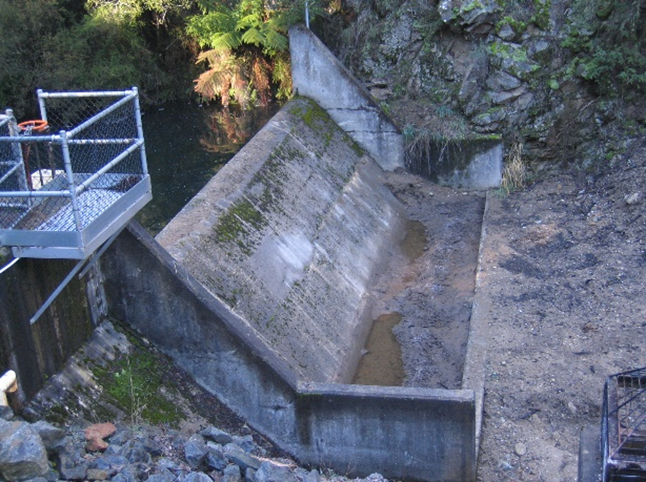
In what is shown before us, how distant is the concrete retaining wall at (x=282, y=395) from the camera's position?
7.80m

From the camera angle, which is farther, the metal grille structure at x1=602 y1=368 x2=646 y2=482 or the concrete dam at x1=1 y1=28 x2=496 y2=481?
the concrete dam at x1=1 y1=28 x2=496 y2=481

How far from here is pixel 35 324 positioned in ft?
22.1

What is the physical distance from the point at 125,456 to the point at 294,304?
447cm

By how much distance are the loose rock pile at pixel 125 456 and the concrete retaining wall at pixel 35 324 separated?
530 millimetres

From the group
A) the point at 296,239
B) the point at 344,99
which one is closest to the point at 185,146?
the point at 344,99

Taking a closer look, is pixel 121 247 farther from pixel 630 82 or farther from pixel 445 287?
pixel 630 82

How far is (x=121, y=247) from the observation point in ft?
26.5

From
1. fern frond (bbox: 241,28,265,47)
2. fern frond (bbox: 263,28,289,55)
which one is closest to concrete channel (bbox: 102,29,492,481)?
fern frond (bbox: 263,28,289,55)

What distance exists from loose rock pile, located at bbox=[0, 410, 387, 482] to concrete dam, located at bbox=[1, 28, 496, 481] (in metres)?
0.70

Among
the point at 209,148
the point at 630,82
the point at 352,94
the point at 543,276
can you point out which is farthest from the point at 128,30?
the point at 543,276

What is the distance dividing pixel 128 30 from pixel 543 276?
16.8 m

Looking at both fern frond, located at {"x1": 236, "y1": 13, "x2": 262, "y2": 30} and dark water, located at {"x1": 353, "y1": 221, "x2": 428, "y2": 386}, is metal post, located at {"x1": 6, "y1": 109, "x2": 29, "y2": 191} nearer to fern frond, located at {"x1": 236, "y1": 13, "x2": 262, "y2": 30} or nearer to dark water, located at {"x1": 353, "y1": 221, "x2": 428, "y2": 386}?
dark water, located at {"x1": 353, "y1": 221, "x2": 428, "y2": 386}

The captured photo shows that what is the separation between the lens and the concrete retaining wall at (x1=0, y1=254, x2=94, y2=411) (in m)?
6.33

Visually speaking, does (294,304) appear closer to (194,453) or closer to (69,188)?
(194,453)
